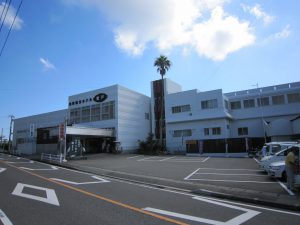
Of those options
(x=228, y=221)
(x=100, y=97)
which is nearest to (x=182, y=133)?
(x=100, y=97)

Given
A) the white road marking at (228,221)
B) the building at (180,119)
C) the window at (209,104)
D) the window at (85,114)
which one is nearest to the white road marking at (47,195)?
the white road marking at (228,221)

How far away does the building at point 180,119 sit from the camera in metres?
35.6

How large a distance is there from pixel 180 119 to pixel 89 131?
1533 cm

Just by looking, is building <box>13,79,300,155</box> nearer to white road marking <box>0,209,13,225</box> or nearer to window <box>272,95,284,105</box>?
window <box>272,95,284,105</box>

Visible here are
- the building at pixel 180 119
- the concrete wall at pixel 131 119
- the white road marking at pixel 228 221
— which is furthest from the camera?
the concrete wall at pixel 131 119

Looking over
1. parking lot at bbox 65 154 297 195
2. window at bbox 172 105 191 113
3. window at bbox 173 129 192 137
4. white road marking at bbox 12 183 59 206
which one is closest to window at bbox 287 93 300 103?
window at bbox 172 105 191 113

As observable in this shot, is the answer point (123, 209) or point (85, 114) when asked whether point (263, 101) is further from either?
point (123, 209)

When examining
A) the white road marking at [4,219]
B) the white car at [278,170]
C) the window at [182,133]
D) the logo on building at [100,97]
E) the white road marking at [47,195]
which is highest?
the logo on building at [100,97]

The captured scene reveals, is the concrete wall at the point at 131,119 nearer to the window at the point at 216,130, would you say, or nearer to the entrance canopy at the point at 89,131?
the entrance canopy at the point at 89,131

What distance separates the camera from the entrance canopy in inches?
1391

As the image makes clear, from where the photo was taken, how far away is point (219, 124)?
127 ft

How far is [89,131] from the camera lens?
39.1 metres

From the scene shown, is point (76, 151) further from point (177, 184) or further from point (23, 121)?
point (23, 121)

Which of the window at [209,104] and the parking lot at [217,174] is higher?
the window at [209,104]
